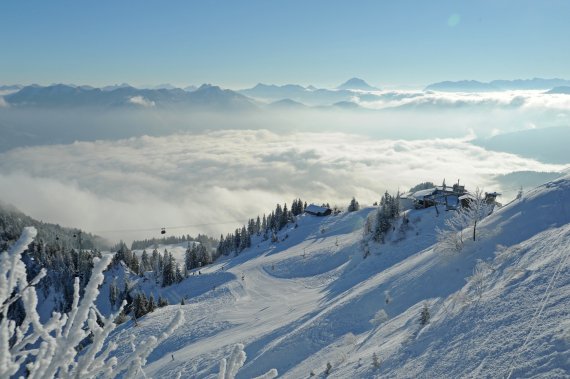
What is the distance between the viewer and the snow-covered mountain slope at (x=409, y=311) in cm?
1251

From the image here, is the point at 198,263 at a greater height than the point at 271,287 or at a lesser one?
lesser

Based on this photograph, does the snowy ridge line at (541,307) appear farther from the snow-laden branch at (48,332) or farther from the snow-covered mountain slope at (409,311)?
the snow-laden branch at (48,332)

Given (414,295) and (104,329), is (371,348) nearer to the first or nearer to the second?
(414,295)

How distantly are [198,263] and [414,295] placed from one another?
96.5m

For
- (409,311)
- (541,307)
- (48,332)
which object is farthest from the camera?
(409,311)

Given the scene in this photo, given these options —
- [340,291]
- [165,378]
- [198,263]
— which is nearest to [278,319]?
[340,291]

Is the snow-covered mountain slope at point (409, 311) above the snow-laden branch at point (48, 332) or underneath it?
underneath

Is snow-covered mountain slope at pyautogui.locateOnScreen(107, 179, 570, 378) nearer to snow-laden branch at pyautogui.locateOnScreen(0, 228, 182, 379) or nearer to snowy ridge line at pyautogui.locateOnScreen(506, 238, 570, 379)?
snowy ridge line at pyautogui.locateOnScreen(506, 238, 570, 379)

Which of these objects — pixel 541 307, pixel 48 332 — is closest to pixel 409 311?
pixel 541 307

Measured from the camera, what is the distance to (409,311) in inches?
912

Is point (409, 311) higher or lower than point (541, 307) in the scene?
lower

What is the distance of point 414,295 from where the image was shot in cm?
2677

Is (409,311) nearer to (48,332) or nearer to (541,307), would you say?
(541,307)

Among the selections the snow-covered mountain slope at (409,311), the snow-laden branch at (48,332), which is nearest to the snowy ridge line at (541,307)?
the snow-covered mountain slope at (409,311)
